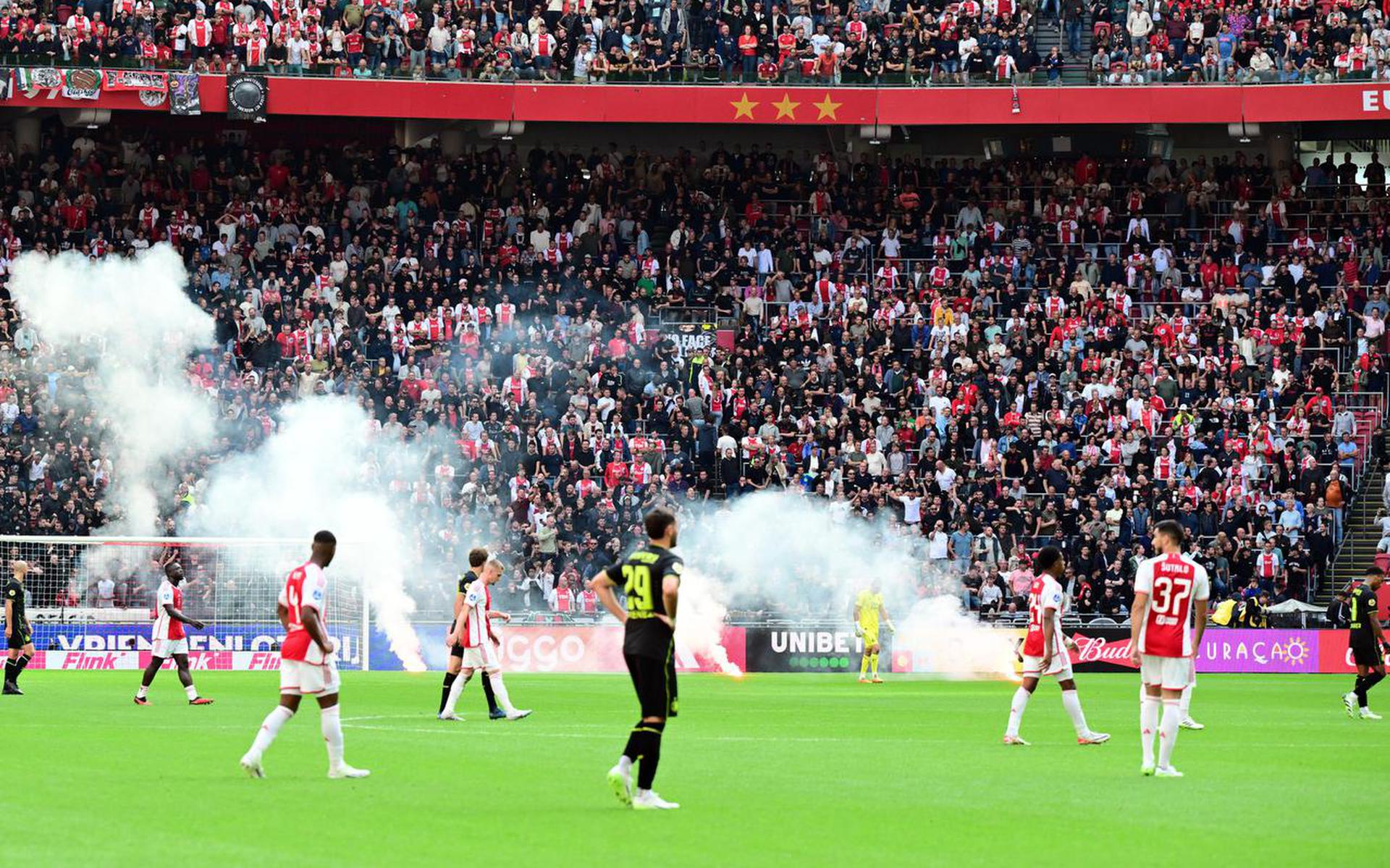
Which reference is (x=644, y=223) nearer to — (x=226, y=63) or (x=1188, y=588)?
(x=226, y=63)

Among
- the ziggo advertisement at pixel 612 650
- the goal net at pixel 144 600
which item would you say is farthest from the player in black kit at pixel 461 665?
the goal net at pixel 144 600

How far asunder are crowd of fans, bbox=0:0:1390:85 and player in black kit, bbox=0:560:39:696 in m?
20.1

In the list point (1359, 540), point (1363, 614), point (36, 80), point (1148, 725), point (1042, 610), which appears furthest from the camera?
point (36, 80)

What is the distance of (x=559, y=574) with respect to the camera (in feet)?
127

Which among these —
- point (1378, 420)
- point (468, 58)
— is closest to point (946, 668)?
point (1378, 420)

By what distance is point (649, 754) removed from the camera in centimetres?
1303

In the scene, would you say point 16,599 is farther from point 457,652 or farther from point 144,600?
point 144,600

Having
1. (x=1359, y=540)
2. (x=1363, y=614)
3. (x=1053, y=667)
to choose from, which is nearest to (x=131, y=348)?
(x=1359, y=540)

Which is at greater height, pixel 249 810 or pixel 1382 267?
pixel 1382 267

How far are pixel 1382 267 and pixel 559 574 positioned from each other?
66.9ft

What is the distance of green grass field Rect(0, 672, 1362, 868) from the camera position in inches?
445

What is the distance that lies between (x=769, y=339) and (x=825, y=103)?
622cm

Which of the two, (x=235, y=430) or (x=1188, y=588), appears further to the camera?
(x=235, y=430)

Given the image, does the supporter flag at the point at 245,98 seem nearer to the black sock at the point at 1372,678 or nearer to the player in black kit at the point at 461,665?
the player in black kit at the point at 461,665
